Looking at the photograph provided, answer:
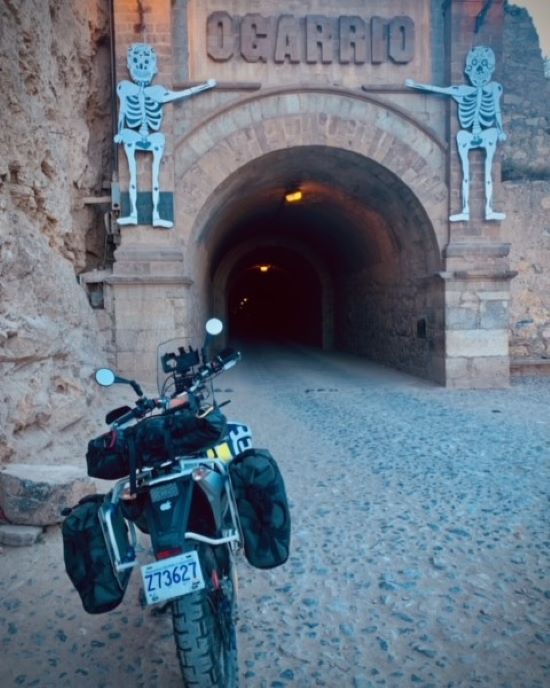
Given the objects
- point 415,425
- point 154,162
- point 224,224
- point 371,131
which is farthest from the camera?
point 224,224

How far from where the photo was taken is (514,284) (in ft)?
34.0

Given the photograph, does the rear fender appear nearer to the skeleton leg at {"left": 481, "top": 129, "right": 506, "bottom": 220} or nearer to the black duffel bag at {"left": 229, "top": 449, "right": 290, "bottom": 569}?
the black duffel bag at {"left": 229, "top": 449, "right": 290, "bottom": 569}

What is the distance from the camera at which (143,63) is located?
321 inches

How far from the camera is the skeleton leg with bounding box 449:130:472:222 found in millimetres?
8742

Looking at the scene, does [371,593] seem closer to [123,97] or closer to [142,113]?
[142,113]

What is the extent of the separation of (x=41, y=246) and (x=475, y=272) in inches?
261

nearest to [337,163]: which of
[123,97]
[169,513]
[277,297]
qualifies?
[123,97]

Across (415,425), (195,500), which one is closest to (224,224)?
(415,425)

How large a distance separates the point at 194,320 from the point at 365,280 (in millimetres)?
5379

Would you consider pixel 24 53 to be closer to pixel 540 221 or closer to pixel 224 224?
pixel 224 224

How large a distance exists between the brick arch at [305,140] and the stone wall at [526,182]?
2.31m

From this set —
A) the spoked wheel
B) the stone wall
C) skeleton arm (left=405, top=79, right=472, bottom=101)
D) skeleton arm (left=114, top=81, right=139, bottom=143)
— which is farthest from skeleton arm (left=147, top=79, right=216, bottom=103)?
the spoked wheel

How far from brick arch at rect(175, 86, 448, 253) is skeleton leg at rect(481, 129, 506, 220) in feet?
2.15

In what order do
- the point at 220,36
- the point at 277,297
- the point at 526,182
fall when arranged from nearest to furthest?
1. the point at 220,36
2. the point at 526,182
3. the point at 277,297
